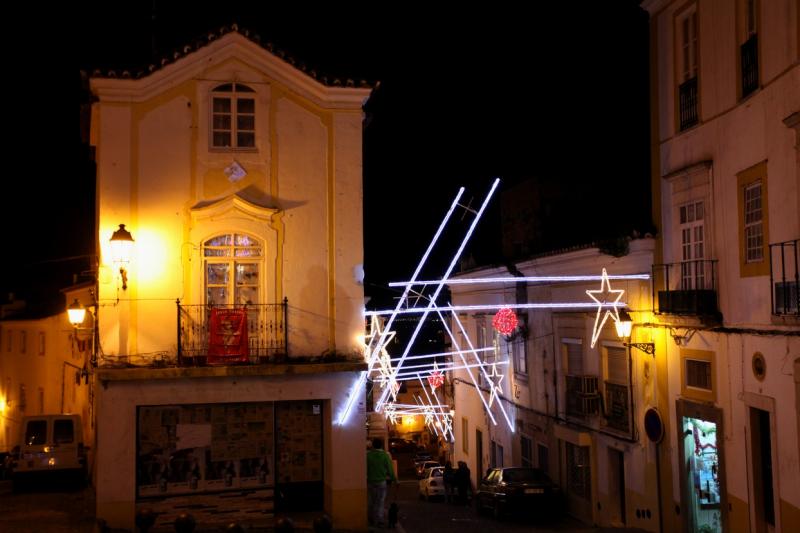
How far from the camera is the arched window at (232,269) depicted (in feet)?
50.7

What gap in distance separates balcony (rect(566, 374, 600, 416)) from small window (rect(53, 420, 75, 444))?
12952 mm

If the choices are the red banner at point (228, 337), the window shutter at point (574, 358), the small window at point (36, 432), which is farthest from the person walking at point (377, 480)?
the small window at point (36, 432)

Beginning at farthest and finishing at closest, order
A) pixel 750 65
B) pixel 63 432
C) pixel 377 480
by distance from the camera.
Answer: pixel 63 432 → pixel 377 480 → pixel 750 65

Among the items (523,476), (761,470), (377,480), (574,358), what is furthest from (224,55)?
(523,476)

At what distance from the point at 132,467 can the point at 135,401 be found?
3.81ft

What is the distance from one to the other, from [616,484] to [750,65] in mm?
10525

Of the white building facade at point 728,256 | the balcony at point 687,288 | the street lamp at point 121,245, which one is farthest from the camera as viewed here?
the balcony at point 687,288

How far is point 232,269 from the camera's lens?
50.9ft

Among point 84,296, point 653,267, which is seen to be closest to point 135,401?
point 653,267

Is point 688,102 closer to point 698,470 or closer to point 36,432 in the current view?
point 698,470

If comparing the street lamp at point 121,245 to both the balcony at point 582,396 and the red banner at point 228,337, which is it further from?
the balcony at point 582,396

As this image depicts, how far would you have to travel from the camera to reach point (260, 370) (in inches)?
590

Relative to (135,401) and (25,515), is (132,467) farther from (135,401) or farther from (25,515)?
(25,515)

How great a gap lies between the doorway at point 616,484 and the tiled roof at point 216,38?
35.4ft
